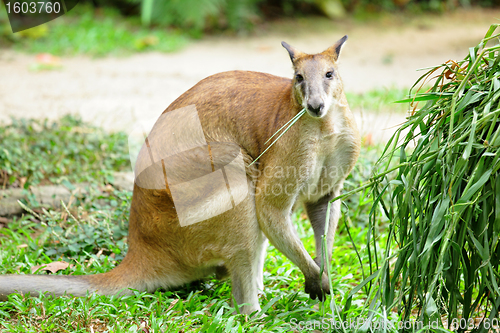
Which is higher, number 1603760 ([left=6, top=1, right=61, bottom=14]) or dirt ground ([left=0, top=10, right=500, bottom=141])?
number 1603760 ([left=6, top=1, right=61, bottom=14])

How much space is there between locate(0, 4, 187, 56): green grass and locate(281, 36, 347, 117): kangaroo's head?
7.40m

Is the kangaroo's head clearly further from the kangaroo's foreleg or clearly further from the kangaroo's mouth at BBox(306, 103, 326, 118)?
the kangaroo's foreleg

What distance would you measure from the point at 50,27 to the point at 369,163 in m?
8.33

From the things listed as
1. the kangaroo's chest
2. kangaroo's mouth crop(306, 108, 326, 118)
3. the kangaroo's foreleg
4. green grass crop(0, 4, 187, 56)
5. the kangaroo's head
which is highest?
green grass crop(0, 4, 187, 56)

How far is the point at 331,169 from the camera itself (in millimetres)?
3139

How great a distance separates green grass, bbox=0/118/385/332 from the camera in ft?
9.14

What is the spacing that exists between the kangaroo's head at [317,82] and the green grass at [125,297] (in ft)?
2.09

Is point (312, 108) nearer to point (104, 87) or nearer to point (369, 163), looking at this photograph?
point (369, 163)

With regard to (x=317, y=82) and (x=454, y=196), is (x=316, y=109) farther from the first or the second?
(x=454, y=196)

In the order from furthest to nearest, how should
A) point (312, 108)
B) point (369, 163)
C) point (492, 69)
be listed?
point (369, 163) → point (312, 108) → point (492, 69)

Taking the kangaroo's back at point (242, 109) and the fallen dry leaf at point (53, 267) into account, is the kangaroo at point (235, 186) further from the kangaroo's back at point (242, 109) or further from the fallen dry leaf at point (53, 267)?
the fallen dry leaf at point (53, 267)

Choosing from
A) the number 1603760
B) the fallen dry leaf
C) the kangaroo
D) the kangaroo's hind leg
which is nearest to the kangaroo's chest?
the kangaroo

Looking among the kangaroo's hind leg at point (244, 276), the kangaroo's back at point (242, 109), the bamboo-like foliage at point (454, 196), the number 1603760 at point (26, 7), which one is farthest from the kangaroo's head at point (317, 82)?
the number 1603760 at point (26, 7)

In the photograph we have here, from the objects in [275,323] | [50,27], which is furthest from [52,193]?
[50,27]
